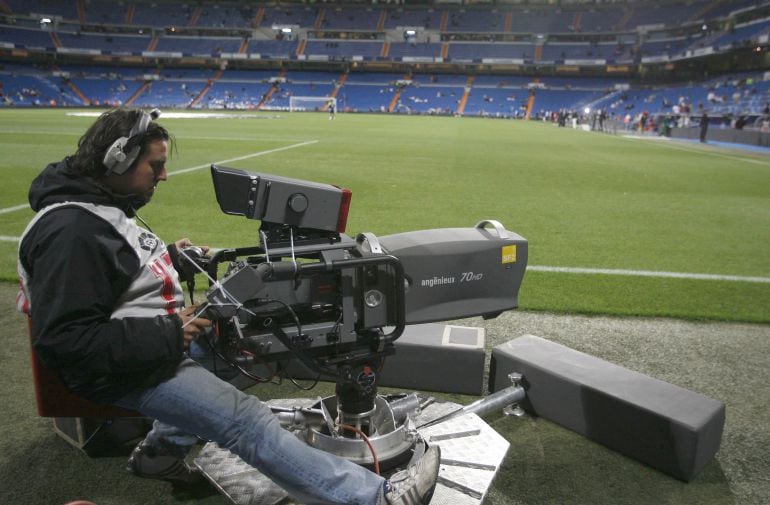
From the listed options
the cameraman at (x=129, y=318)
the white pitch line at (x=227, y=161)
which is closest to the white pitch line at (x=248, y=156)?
the white pitch line at (x=227, y=161)

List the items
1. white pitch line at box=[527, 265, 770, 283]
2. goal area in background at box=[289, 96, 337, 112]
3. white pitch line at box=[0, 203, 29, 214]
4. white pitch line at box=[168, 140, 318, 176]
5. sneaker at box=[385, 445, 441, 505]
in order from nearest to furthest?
sneaker at box=[385, 445, 441, 505] < white pitch line at box=[527, 265, 770, 283] < white pitch line at box=[0, 203, 29, 214] < white pitch line at box=[168, 140, 318, 176] < goal area in background at box=[289, 96, 337, 112]

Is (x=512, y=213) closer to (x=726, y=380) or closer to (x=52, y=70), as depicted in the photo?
(x=726, y=380)

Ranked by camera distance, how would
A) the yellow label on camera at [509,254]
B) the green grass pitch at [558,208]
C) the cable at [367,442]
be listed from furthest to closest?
the green grass pitch at [558,208], the yellow label on camera at [509,254], the cable at [367,442]

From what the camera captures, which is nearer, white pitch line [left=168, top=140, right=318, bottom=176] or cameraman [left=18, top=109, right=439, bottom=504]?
cameraman [left=18, top=109, right=439, bottom=504]

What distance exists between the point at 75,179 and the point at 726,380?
3527 millimetres

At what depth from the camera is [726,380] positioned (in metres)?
3.27

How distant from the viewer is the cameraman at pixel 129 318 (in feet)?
5.57

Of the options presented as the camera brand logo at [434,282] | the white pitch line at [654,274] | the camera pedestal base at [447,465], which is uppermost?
the camera brand logo at [434,282]

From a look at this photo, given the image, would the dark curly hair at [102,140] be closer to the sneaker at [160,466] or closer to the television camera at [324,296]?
the television camera at [324,296]

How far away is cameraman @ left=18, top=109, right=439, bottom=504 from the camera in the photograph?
5.57 feet

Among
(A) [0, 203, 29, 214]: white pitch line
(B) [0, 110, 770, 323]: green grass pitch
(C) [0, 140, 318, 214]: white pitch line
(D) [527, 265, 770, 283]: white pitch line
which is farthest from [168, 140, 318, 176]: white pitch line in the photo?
(D) [527, 265, 770, 283]: white pitch line

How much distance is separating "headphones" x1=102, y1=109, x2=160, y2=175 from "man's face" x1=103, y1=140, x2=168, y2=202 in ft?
0.11

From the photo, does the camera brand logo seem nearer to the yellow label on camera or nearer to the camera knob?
the yellow label on camera

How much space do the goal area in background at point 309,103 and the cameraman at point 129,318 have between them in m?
56.3
